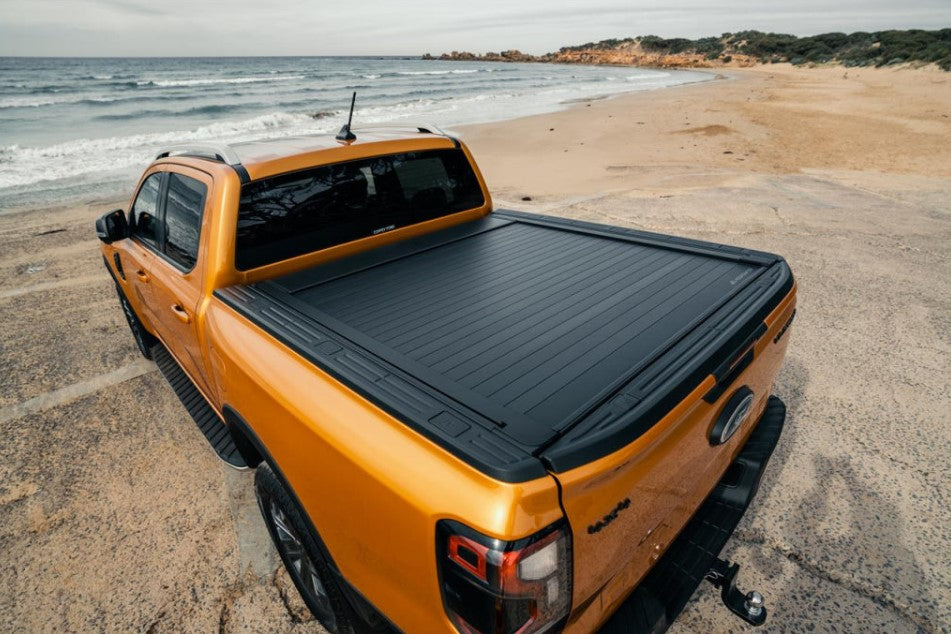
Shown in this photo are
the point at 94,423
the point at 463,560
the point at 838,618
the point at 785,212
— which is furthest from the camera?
the point at 785,212

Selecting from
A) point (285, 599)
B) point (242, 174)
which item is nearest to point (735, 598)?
point (285, 599)

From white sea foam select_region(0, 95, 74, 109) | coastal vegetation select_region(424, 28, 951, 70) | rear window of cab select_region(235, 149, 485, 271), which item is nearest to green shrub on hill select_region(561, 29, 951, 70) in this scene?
coastal vegetation select_region(424, 28, 951, 70)

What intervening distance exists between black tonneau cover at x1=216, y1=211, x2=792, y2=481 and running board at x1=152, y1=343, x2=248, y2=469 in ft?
2.89

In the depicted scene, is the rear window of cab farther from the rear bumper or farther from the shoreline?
the shoreline

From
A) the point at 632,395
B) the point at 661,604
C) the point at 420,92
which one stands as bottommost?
the point at 420,92

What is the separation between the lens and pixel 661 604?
63.3 inches

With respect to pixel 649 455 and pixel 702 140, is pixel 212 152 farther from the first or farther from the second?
pixel 702 140

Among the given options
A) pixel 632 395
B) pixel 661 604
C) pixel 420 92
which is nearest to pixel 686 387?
pixel 632 395

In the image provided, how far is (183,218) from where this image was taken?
9.39ft

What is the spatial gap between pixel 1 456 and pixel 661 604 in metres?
4.07

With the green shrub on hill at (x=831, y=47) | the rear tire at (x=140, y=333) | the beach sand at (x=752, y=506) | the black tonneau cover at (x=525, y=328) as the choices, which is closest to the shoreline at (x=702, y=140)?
the beach sand at (x=752, y=506)

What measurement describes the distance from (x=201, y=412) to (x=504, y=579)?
256 cm

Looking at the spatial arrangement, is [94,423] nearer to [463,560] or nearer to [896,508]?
[463,560]

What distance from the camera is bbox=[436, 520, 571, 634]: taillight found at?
1181 millimetres
